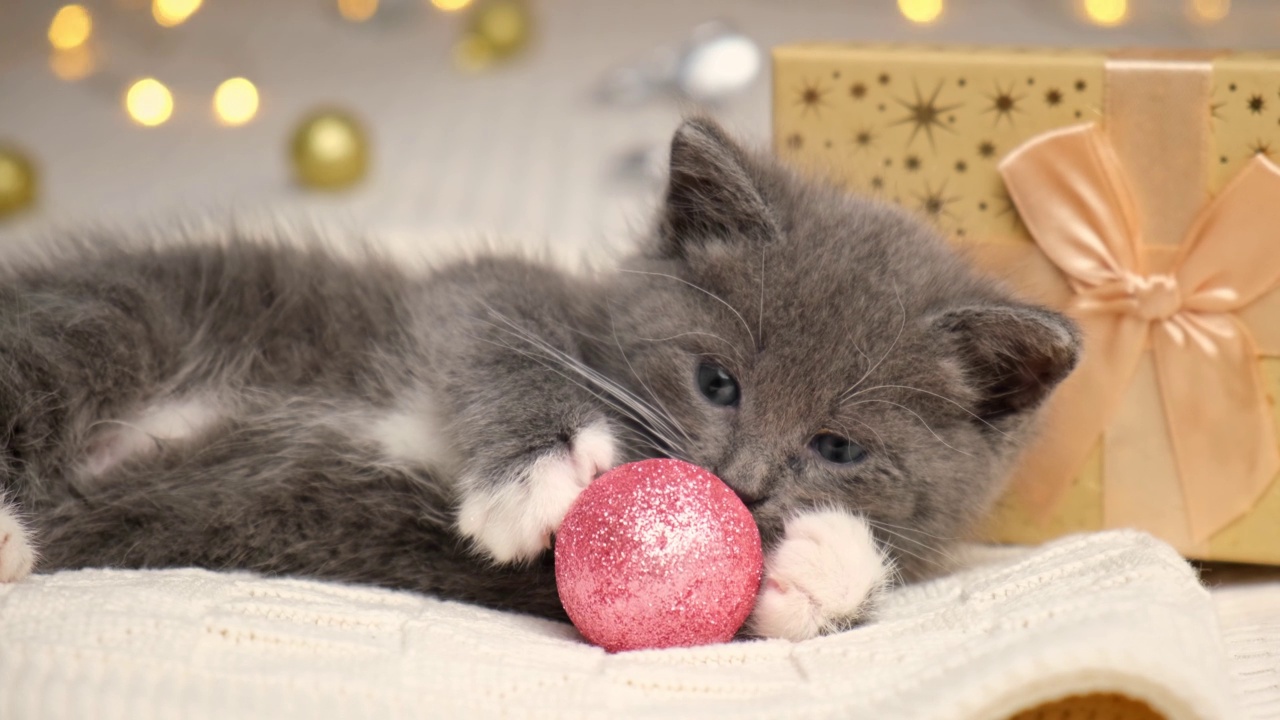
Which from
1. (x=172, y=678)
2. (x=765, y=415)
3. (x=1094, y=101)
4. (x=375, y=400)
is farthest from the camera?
(x=1094, y=101)

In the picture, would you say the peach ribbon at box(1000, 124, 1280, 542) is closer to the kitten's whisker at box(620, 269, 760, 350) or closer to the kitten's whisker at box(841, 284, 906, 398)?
the kitten's whisker at box(841, 284, 906, 398)

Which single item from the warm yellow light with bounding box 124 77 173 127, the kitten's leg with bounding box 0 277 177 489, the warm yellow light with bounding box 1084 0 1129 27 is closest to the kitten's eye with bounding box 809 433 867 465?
the kitten's leg with bounding box 0 277 177 489

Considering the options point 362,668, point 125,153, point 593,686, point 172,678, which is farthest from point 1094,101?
point 125,153

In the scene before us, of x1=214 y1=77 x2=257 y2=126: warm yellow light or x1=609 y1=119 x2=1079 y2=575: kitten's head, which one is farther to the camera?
x1=214 y1=77 x2=257 y2=126: warm yellow light

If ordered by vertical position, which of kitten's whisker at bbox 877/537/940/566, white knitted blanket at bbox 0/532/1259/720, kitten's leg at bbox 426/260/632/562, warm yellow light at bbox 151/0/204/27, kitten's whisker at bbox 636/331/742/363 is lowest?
kitten's whisker at bbox 877/537/940/566

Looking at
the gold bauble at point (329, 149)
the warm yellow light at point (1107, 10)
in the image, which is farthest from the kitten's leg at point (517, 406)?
the warm yellow light at point (1107, 10)

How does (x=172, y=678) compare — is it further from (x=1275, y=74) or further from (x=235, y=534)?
(x=1275, y=74)

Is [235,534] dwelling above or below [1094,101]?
below
